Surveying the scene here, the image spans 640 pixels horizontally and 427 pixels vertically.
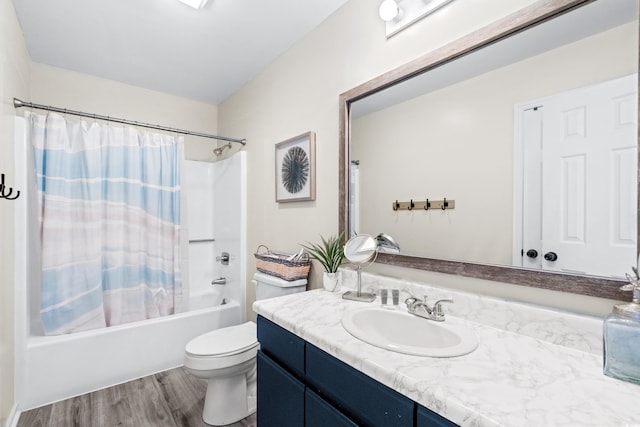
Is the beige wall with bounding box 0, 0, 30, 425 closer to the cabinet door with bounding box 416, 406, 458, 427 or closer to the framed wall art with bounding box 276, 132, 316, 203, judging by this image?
the framed wall art with bounding box 276, 132, 316, 203

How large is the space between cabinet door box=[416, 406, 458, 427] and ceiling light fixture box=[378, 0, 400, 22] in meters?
1.51

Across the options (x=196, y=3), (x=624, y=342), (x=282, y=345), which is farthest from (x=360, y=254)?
(x=196, y=3)

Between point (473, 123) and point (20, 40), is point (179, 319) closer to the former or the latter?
point (20, 40)

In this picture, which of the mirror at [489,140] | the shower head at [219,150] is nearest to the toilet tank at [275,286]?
the mirror at [489,140]

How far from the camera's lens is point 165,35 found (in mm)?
2016

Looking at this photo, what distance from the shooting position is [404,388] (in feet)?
2.38

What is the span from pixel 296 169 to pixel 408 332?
1.28 metres

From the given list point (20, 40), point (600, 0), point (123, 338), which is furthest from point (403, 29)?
point (123, 338)

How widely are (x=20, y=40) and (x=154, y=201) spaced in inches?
49.7

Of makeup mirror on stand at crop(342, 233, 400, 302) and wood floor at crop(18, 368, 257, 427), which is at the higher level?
makeup mirror on stand at crop(342, 233, 400, 302)

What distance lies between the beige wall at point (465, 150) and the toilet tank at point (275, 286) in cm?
62

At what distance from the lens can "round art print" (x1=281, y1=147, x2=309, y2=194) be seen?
1.99m

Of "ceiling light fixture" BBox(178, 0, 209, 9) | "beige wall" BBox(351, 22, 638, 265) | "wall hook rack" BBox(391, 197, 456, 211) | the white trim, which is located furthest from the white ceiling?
"wall hook rack" BBox(391, 197, 456, 211)

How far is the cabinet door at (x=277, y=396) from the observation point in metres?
1.09
